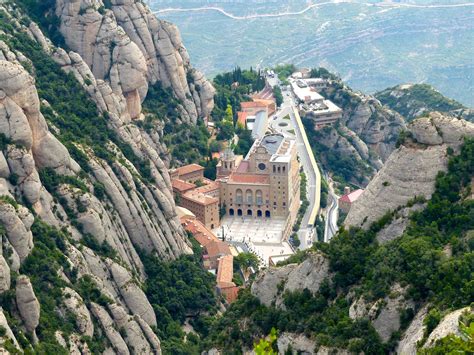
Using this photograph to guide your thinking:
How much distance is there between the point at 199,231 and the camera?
106 meters

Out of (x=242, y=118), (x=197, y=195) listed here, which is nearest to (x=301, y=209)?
(x=197, y=195)

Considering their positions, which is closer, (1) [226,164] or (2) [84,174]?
(2) [84,174]

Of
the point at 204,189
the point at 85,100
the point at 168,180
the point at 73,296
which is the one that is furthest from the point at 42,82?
the point at 73,296

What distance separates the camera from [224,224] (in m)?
118

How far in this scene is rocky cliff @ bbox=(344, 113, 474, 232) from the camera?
63.7m

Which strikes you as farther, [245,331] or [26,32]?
[26,32]

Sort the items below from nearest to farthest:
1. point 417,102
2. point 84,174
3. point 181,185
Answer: point 84,174 < point 181,185 < point 417,102

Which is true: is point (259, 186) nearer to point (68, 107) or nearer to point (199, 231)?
point (199, 231)

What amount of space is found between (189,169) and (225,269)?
860 inches

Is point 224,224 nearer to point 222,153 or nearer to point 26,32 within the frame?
point 222,153

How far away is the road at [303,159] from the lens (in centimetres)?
11832

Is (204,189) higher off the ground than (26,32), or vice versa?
(26,32)

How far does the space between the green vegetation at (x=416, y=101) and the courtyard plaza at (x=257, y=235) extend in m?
53.8

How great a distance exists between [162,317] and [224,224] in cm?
3052
